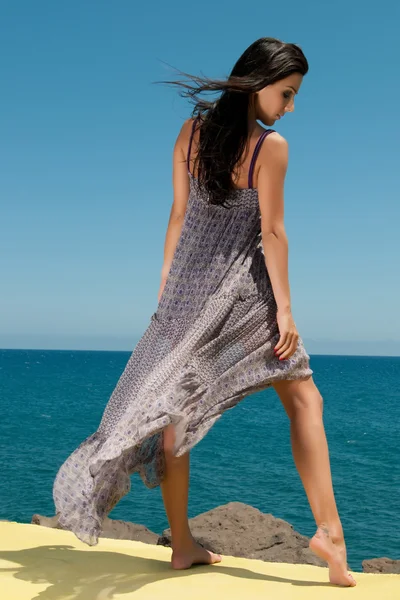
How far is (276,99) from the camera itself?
11.5ft

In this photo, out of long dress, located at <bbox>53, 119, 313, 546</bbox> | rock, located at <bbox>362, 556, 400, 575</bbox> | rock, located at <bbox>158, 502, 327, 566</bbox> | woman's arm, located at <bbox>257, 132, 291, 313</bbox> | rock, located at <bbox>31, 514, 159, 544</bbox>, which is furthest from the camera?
rock, located at <bbox>31, 514, 159, 544</bbox>

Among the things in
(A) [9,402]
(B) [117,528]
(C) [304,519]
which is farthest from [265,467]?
(A) [9,402]

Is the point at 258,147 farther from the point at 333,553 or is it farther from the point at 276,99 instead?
the point at 333,553

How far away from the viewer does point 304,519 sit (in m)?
18.2

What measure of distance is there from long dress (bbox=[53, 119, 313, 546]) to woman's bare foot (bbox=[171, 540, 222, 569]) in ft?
1.62

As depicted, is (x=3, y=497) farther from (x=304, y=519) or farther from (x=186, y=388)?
(x=186, y=388)

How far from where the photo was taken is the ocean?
17922 millimetres

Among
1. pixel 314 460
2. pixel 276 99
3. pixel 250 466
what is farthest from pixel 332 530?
pixel 250 466

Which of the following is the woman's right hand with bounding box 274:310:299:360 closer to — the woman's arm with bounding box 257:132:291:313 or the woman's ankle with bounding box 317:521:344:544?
the woman's arm with bounding box 257:132:291:313

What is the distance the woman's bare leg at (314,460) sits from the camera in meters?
3.43

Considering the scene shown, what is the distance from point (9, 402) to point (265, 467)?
32.1m

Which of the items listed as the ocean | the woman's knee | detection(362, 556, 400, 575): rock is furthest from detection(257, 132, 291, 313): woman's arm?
the ocean

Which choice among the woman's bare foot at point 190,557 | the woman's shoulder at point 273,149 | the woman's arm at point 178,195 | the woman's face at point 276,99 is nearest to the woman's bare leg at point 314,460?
the woman's bare foot at point 190,557

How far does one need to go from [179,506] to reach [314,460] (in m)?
0.69
